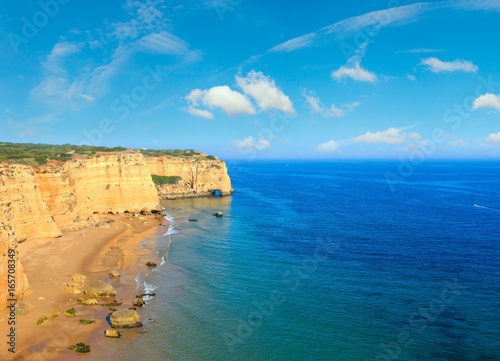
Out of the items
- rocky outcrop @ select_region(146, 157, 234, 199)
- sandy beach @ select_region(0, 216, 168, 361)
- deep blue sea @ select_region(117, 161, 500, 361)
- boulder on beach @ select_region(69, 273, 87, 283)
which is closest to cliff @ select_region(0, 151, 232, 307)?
sandy beach @ select_region(0, 216, 168, 361)

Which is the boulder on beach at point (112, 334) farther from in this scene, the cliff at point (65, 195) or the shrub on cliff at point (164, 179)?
the shrub on cliff at point (164, 179)

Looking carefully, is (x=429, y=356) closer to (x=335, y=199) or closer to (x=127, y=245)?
(x=127, y=245)

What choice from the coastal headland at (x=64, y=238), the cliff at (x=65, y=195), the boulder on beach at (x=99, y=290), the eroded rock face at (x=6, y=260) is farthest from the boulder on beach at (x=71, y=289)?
the eroded rock face at (x=6, y=260)

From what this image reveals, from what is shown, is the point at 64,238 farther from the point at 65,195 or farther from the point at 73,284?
the point at 73,284

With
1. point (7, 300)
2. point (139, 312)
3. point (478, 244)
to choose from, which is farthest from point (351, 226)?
point (7, 300)

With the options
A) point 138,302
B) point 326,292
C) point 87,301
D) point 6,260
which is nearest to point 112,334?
point 138,302
